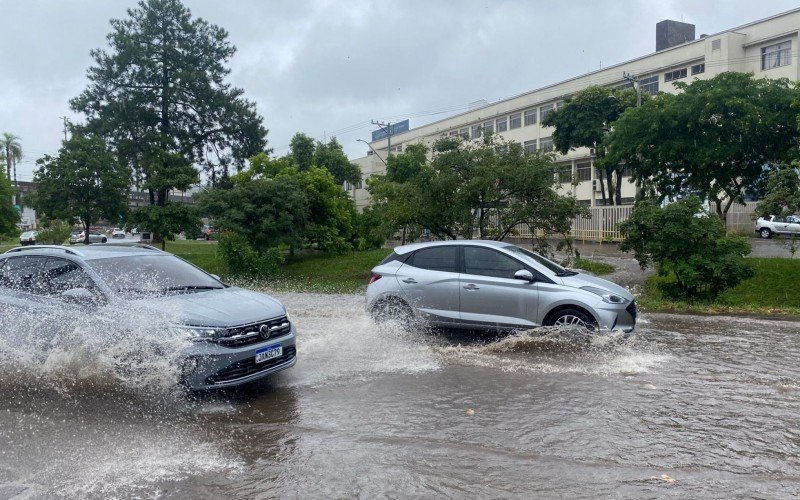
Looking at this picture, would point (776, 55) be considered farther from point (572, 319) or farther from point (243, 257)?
point (572, 319)

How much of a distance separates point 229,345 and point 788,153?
21834 mm

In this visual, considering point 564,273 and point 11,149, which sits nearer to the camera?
point 564,273

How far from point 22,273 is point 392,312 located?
500 cm

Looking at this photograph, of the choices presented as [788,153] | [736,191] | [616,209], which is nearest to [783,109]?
[788,153]

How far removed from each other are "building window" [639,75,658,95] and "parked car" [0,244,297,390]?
147ft

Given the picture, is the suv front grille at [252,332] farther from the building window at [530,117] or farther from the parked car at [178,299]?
the building window at [530,117]

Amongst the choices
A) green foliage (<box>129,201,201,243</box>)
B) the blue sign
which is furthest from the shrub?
the blue sign

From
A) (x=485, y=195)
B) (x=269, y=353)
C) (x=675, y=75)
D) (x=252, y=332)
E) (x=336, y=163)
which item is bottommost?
(x=269, y=353)

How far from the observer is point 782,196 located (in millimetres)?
13750

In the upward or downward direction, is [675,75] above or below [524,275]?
above

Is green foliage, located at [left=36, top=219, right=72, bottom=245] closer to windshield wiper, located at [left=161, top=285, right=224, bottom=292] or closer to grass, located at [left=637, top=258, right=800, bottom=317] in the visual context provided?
grass, located at [left=637, top=258, right=800, bottom=317]

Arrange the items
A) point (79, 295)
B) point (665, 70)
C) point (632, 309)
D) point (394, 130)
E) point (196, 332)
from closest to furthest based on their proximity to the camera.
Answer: point (196, 332)
point (79, 295)
point (632, 309)
point (665, 70)
point (394, 130)

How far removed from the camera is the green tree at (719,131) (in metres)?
21.7

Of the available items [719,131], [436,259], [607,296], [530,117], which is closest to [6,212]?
[436,259]
